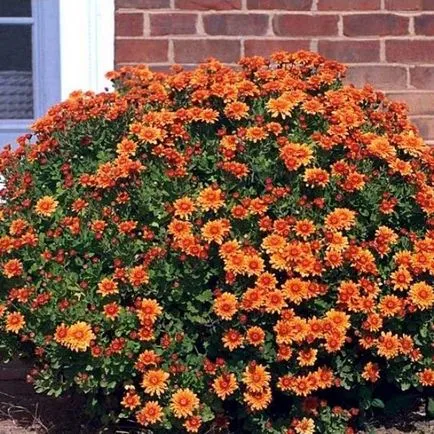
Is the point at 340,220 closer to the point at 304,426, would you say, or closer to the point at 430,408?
the point at 304,426

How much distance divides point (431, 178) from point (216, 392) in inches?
45.5

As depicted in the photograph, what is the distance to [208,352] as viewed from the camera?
3.53 meters

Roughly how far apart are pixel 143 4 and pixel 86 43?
0.31 meters

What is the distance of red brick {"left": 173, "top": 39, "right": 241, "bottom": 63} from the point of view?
14.7ft

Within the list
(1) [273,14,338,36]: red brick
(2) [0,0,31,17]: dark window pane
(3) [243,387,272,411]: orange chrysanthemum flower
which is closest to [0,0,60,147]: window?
(2) [0,0,31,17]: dark window pane

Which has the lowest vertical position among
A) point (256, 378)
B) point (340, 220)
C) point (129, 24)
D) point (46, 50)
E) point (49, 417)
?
point (49, 417)

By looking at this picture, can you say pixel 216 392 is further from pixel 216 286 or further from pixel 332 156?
pixel 332 156

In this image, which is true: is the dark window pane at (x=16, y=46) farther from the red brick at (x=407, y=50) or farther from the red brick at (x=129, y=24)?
the red brick at (x=407, y=50)

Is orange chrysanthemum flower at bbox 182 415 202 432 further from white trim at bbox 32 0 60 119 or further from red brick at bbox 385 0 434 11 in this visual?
red brick at bbox 385 0 434 11

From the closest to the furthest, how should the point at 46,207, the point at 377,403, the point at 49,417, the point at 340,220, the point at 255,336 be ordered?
the point at 255,336, the point at 340,220, the point at 46,207, the point at 377,403, the point at 49,417

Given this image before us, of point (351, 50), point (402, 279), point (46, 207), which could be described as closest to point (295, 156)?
point (402, 279)

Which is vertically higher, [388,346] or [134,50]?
[134,50]

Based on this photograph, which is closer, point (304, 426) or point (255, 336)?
point (255, 336)

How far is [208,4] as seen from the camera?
14.6ft
